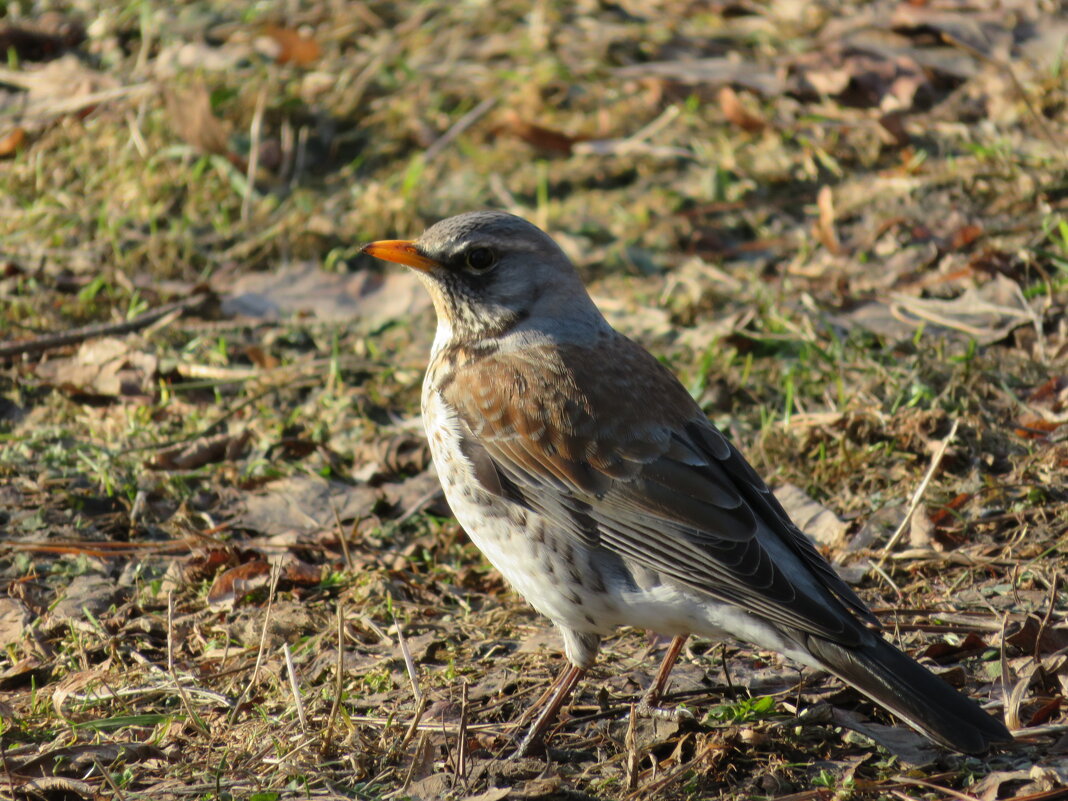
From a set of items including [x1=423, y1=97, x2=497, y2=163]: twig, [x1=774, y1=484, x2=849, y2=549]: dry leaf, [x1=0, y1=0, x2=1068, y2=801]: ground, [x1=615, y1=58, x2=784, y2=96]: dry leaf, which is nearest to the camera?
[x1=0, y1=0, x2=1068, y2=801]: ground

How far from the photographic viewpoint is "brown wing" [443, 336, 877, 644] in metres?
4.23

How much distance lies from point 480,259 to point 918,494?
2105mm

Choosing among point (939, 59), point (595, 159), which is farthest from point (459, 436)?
point (939, 59)

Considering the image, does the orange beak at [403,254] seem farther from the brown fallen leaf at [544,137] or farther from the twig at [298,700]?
the brown fallen leaf at [544,137]

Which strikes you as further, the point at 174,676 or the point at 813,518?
the point at 813,518

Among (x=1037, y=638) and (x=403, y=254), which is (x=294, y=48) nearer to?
(x=403, y=254)

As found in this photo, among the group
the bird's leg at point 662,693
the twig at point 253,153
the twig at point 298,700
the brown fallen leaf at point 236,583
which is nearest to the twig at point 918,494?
the bird's leg at point 662,693

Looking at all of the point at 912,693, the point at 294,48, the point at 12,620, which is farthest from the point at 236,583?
the point at 294,48

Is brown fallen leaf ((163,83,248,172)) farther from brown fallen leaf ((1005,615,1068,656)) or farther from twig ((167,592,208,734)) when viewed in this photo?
brown fallen leaf ((1005,615,1068,656))

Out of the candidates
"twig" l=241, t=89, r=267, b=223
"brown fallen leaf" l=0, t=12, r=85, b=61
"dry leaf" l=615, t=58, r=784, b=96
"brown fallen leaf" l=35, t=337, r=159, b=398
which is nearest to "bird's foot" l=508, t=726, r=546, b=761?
"brown fallen leaf" l=35, t=337, r=159, b=398

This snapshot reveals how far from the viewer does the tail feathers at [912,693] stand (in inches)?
146

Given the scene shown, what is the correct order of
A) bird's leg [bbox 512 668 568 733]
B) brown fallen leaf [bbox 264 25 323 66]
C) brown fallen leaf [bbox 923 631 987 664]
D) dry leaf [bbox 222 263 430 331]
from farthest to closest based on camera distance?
brown fallen leaf [bbox 264 25 323 66], dry leaf [bbox 222 263 430 331], brown fallen leaf [bbox 923 631 987 664], bird's leg [bbox 512 668 568 733]

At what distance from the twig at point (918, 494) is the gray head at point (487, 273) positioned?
1.53 meters

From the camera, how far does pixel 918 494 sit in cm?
530
